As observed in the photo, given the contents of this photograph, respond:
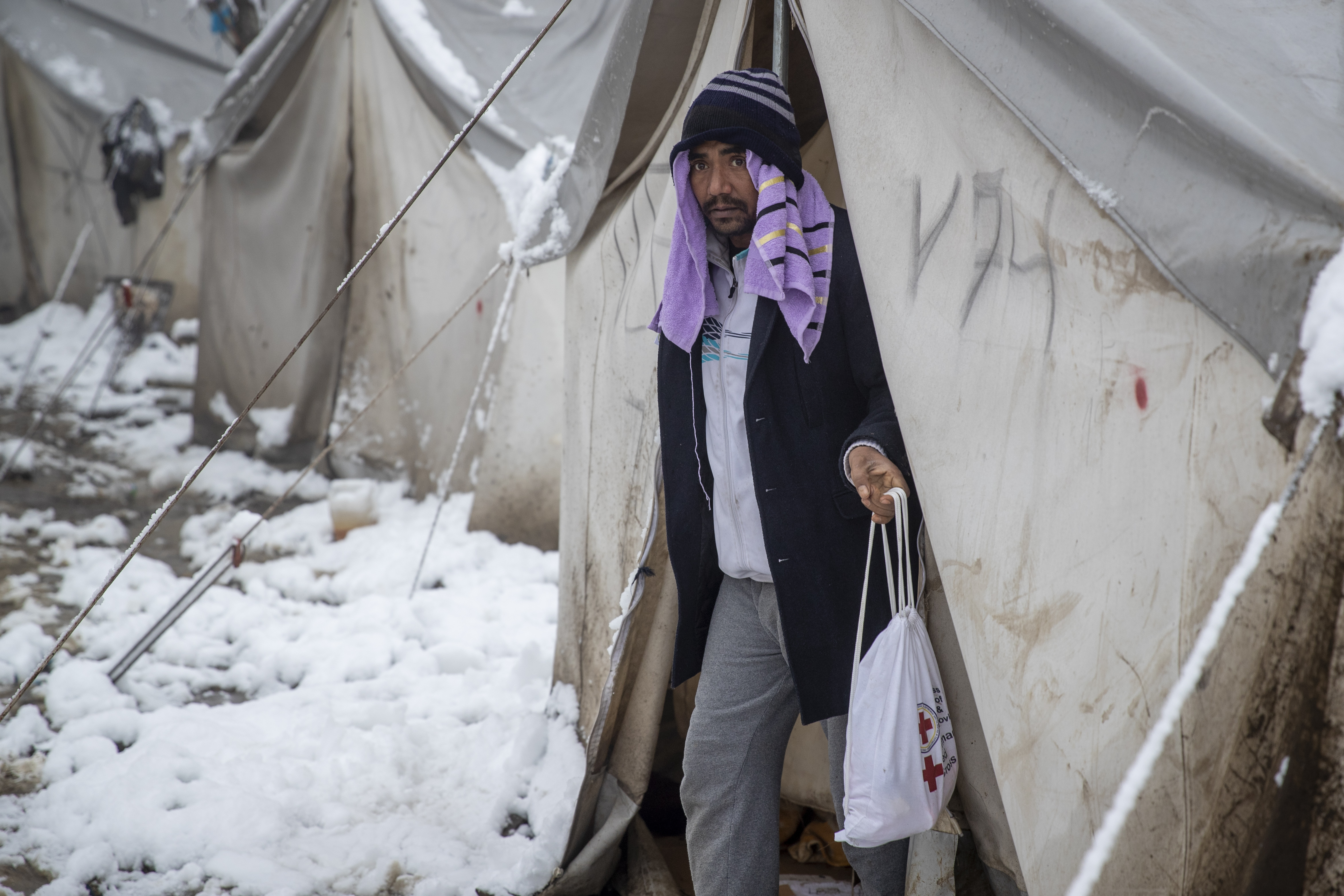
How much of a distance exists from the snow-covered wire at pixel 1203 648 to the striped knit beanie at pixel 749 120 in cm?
100

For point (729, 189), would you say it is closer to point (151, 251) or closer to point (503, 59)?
point (503, 59)

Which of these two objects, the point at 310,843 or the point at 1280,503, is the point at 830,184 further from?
the point at 310,843

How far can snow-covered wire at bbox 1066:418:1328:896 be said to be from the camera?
1013 mm

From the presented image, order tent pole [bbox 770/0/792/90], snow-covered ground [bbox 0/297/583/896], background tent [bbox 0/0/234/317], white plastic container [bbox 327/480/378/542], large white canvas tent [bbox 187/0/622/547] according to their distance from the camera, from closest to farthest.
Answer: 1. tent pole [bbox 770/0/792/90]
2. snow-covered ground [bbox 0/297/583/896]
3. large white canvas tent [bbox 187/0/622/547]
4. white plastic container [bbox 327/480/378/542]
5. background tent [bbox 0/0/234/317]

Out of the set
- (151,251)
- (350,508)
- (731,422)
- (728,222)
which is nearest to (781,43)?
(728,222)

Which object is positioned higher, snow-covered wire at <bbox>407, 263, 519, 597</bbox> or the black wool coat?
the black wool coat

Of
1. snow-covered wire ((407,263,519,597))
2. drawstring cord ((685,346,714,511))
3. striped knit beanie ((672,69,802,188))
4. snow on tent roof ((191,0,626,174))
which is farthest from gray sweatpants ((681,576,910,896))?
snow on tent roof ((191,0,626,174))

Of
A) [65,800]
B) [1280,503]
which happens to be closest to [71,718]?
[65,800]

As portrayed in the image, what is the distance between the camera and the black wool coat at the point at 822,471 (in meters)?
1.66

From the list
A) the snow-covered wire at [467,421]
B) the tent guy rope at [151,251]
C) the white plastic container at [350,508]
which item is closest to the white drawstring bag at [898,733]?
the snow-covered wire at [467,421]

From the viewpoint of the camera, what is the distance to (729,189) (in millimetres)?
1780

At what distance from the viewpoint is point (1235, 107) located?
3.71 feet

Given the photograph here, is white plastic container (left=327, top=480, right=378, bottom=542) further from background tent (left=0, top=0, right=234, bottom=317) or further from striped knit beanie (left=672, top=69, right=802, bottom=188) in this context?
background tent (left=0, top=0, right=234, bottom=317)

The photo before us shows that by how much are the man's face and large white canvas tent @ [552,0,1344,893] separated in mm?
185
